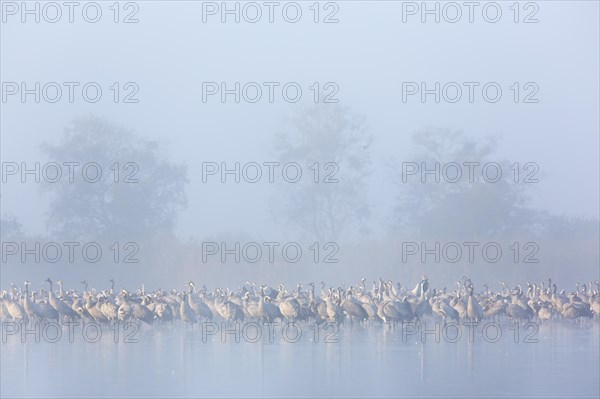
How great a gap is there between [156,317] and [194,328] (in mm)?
895

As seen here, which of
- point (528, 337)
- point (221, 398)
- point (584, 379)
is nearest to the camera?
point (221, 398)

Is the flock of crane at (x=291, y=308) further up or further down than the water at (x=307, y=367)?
further up

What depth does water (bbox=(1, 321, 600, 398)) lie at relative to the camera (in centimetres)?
1603

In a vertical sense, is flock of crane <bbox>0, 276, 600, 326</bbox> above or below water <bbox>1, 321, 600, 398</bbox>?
above

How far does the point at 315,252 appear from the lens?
42.4 meters

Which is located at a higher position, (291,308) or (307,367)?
(291,308)

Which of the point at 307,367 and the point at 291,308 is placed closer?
the point at 307,367

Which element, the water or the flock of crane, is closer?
the water

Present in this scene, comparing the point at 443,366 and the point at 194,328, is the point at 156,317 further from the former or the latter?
the point at 443,366

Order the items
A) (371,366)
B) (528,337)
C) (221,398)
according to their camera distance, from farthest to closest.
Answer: (528,337) < (371,366) < (221,398)

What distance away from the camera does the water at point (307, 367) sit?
16031mm

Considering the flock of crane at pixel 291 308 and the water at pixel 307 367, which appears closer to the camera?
the water at pixel 307 367

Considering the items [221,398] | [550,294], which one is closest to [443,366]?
[221,398]

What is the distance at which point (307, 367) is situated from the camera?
18453 millimetres
